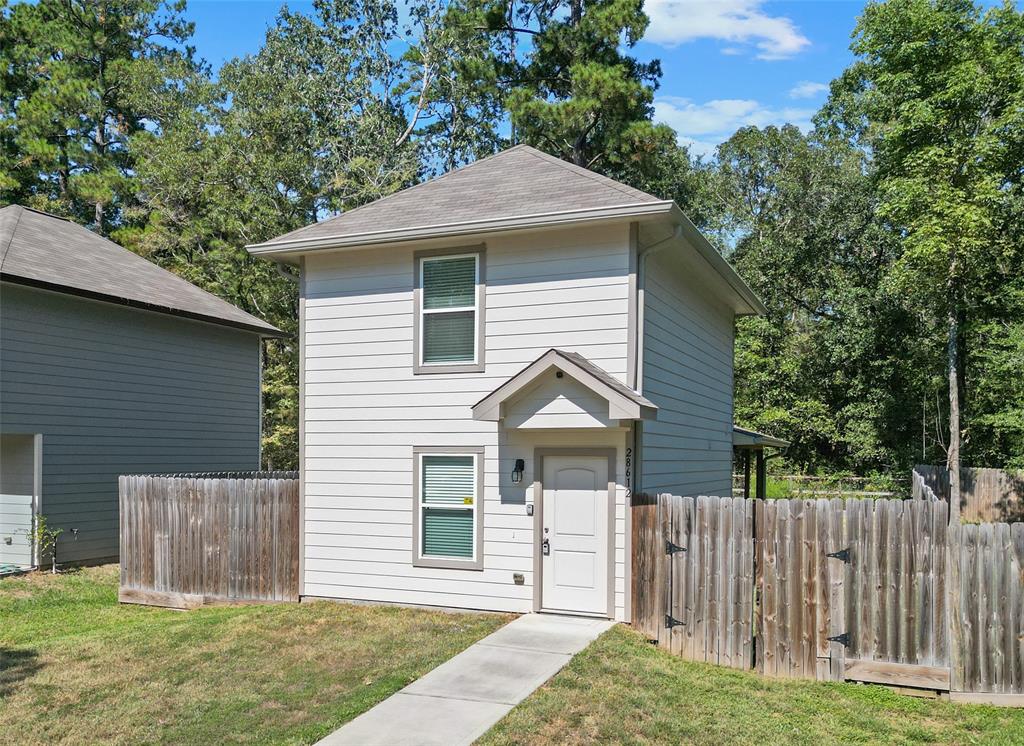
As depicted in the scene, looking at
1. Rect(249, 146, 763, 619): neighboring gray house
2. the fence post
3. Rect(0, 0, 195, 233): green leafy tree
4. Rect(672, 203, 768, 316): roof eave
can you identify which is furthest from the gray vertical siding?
Rect(0, 0, 195, 233): green leafy tree

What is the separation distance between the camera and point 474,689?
7.23 meters

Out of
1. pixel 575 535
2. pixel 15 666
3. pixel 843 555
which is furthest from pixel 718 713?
pixel 15 666

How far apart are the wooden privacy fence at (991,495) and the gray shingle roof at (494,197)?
1632cm

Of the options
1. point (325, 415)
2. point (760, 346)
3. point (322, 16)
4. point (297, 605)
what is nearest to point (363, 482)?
point (325, 415)

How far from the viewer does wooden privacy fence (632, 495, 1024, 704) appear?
741 cm

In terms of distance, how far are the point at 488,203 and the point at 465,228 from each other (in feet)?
2.84

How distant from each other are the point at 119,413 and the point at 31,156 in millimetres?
21343

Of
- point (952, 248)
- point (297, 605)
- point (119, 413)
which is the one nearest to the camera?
point (297, 605)

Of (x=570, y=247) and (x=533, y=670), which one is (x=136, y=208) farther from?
(x=533, y=670)

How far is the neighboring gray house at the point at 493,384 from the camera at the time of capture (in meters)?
9.70

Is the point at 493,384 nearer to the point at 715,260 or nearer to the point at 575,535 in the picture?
the point at 575,535

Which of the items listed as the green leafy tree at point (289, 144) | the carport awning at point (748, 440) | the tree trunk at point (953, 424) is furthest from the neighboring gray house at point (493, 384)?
the green leafy tree at point (289, 144)

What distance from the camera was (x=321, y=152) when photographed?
1089 inches

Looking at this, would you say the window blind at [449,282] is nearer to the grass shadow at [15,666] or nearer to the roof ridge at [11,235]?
the grass shadow at [15,666]
